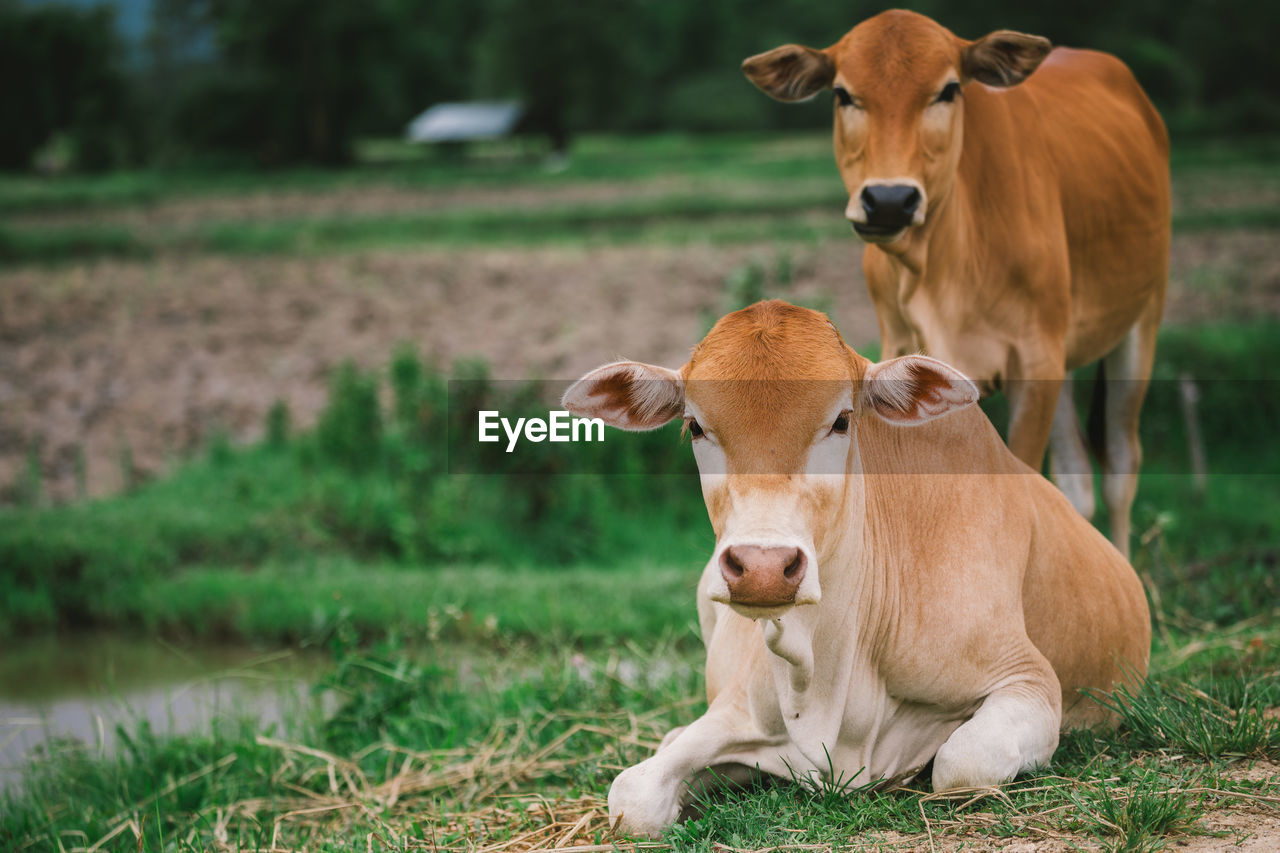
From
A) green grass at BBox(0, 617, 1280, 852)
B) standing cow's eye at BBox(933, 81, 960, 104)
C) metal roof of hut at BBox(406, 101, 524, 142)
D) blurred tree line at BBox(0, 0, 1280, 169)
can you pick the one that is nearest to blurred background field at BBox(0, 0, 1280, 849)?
green grass at BBox(0, 617, 1280, 852)

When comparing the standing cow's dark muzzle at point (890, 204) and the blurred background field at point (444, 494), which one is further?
the blurred background field at point (444, 494)

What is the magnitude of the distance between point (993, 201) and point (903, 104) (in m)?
0.62

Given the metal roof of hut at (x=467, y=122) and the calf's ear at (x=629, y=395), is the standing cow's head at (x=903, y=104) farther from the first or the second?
the metal roof of hut at (x=467, y=122)

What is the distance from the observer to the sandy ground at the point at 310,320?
1082 cm

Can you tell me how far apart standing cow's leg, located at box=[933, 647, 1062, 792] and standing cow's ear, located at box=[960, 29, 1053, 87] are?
6.84 ft

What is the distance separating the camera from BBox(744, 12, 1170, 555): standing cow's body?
13.3ft

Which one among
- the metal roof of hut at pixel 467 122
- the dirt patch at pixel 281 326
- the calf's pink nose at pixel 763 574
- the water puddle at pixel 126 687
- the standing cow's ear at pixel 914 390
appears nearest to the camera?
the calf's pink nose at pixel 763 574

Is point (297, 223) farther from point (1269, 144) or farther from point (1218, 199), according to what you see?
point (1269, 144)

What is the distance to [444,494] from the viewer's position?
8031 mm

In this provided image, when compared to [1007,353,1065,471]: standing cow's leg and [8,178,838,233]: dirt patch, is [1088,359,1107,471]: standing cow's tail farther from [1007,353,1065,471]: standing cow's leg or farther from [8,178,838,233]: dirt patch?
[8,178,838,233]: dirt patch

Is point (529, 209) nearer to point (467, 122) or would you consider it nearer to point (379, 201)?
point (379, 201)

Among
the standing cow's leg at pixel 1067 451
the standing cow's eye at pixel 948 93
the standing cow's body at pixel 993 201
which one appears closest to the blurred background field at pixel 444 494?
the standing cow's leg at pixel 1067 451

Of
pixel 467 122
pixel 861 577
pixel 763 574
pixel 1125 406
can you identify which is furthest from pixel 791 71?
pixel 467 122

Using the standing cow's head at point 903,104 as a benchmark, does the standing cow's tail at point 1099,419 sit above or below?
below
